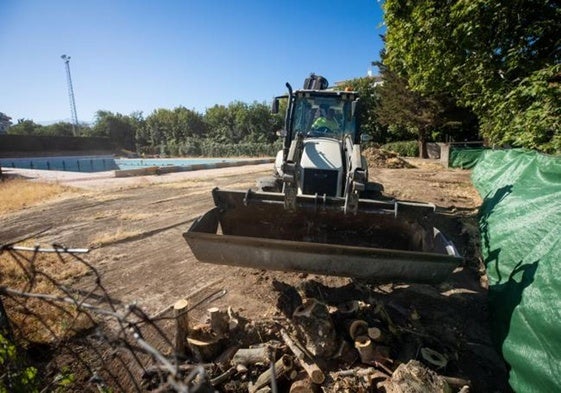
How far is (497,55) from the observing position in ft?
26.6

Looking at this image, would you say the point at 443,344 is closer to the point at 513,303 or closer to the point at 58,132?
the point at 513,303

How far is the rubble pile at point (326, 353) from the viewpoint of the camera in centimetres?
256

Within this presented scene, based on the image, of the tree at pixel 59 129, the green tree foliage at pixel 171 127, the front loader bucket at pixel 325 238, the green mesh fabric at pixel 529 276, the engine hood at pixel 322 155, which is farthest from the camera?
the tree at pixel 59 129

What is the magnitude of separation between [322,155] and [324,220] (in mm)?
1172

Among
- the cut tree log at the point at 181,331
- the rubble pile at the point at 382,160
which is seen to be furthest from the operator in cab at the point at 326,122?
the rubble pile at the point at 382,160

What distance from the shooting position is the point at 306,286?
13.7 feet

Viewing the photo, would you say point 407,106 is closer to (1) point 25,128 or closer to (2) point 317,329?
(2) point 317,329

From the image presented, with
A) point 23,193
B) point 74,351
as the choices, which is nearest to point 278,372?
Result: point 74,351

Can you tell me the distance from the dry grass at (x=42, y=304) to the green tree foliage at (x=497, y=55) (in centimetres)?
800

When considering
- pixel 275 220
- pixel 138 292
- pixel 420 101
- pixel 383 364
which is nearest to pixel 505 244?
pixel 383 364

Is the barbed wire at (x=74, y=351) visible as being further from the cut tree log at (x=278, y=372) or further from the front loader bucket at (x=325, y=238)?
the front loader bucket at (x=325, y=238)

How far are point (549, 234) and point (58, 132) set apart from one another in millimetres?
70868

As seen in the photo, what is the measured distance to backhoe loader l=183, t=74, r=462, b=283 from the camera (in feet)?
10.3

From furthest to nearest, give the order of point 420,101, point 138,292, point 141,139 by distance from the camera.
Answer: point 141,139 < point 420,101 < point 138,292
